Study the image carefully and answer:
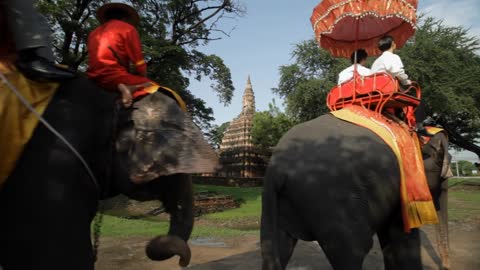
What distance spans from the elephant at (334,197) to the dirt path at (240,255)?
2027 millimetres

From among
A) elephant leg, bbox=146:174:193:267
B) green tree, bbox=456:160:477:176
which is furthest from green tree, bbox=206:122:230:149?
green tree, bbox=456:160:477:176

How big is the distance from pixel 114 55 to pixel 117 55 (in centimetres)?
1

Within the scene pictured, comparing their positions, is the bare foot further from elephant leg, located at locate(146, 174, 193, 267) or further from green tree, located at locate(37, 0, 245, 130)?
green tree, located at locate(37, 0, 245, 130)

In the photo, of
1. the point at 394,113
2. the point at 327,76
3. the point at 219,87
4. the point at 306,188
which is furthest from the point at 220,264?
the point at 327,76

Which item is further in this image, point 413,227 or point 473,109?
point 473,109

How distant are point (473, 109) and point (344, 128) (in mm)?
16310

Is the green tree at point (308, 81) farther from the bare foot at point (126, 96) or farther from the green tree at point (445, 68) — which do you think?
the bare foot at point (126, 96)

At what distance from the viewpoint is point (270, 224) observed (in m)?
3.02

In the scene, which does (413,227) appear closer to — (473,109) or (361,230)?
(361,230)

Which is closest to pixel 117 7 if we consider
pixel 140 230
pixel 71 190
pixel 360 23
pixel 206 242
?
pixel 71 190

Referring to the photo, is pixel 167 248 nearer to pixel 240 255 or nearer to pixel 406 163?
pixel 406 163

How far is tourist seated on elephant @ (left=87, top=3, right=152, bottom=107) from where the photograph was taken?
169 cm

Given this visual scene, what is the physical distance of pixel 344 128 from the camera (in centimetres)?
329

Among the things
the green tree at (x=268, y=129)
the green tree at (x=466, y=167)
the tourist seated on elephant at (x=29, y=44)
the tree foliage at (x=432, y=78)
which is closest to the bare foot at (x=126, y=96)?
the tourist seated on elephant at (x=29, y=44)
